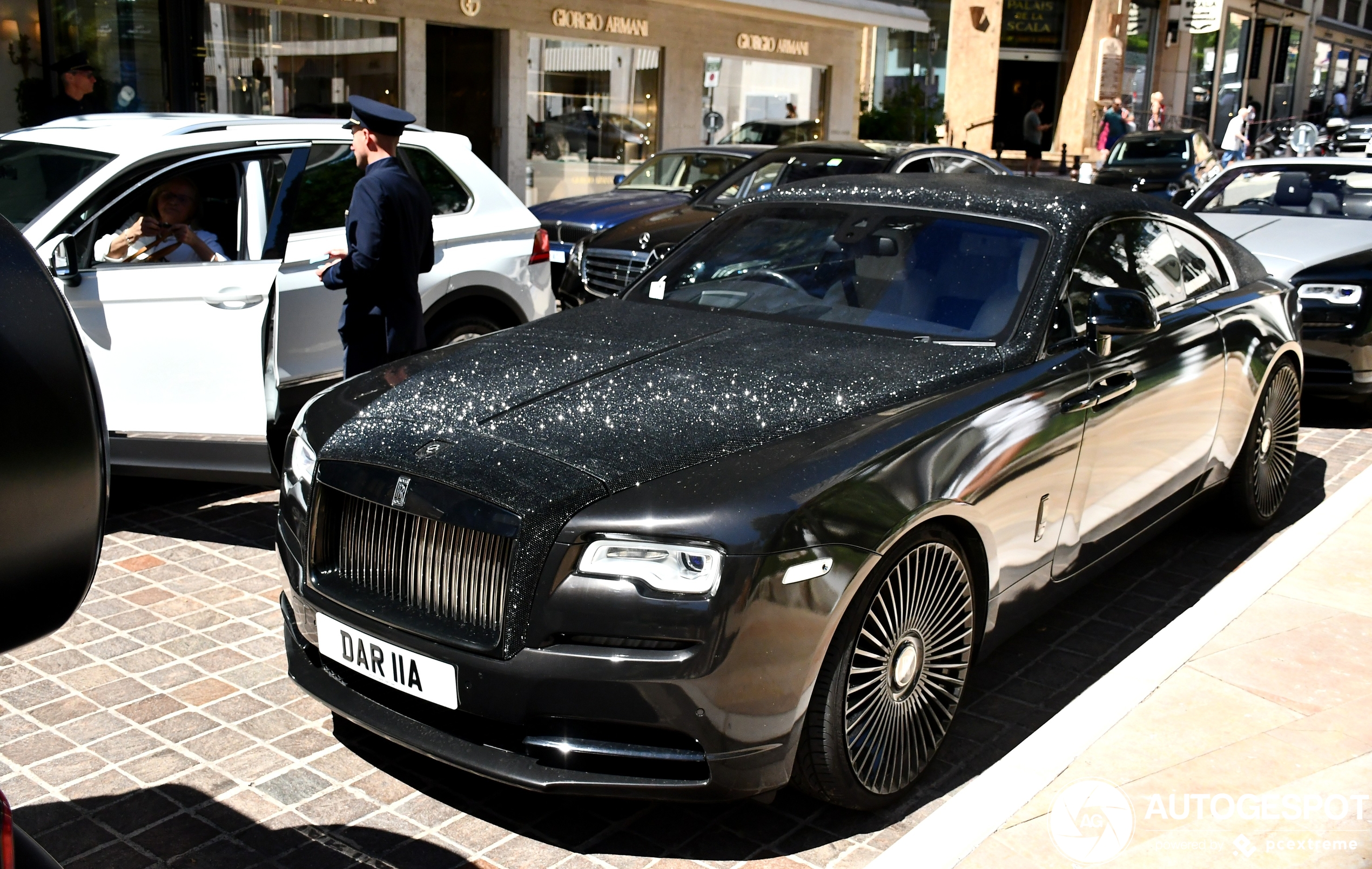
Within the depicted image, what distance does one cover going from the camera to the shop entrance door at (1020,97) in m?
37.7

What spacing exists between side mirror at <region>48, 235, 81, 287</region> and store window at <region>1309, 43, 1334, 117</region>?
53603 mm

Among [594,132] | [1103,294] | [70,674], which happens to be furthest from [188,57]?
[1103,294]

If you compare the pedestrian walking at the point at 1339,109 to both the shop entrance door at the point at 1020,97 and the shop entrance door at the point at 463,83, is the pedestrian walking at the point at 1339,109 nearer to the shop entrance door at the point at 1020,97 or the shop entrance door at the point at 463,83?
the shop entrance door at the point at 1020,97

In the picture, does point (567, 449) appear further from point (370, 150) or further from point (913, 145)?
point (913, 145)

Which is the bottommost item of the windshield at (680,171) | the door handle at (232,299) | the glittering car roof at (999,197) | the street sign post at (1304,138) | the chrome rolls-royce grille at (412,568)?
the chrome rolls-royce grille at (412,568)

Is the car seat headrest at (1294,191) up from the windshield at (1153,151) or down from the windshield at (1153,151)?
down

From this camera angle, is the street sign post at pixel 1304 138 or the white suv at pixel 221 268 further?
the street sign post at pixel 1304 138

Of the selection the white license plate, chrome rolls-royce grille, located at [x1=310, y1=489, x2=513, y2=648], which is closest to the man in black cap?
chrome rolls-royce grille, located at [x1=310, y1=489, x2=513, y2=648]

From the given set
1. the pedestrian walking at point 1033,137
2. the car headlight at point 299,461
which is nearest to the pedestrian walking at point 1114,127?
the pedestrian walking at point 1033,137

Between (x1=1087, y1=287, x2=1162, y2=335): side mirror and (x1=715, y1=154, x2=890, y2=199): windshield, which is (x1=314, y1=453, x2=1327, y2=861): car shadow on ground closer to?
(x1=1087, y1=287, x2=1162, y2=335): side mirror

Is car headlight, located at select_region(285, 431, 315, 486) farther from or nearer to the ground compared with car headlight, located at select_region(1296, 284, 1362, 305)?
nearer to the ground

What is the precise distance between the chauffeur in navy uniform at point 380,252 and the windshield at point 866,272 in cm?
113

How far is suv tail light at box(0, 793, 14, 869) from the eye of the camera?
1715 millimetres

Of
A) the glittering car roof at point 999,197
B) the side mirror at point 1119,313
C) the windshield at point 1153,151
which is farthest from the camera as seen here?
the windshield at point 1153,151
